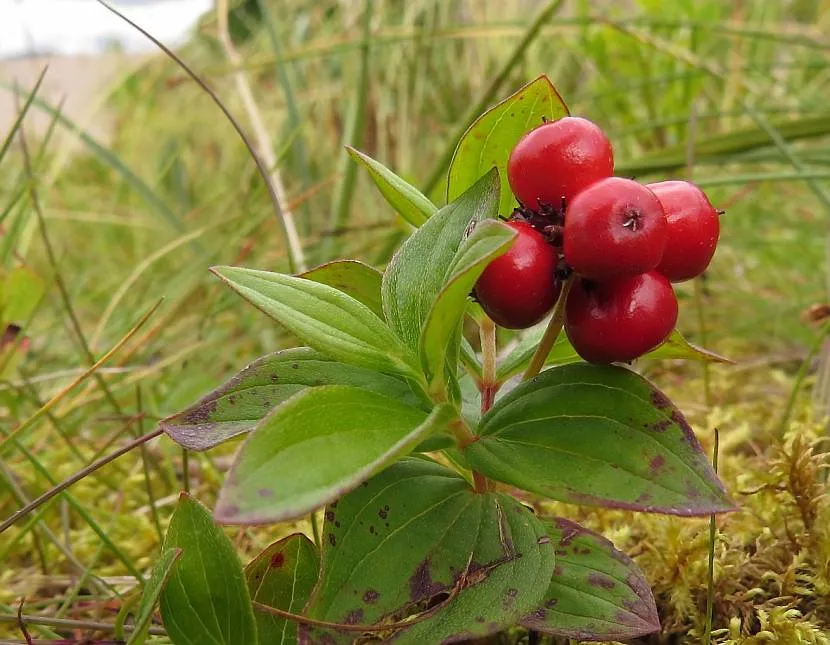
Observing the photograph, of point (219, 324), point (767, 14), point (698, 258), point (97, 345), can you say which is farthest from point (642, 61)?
point (698, 258)

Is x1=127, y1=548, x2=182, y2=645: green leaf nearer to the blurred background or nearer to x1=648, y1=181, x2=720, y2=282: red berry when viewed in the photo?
the blurred background

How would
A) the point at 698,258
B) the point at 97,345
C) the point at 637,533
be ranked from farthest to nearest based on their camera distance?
the point at 97,345 < the point at 637,533 < the point at 698,258

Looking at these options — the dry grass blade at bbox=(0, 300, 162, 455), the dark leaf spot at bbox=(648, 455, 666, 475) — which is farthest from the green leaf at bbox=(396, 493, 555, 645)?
the dry grass blade at bbox=(0, 300, 162, 455)

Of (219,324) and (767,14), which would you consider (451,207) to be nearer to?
(219,324)

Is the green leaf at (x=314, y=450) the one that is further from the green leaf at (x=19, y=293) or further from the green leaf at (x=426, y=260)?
the green leaf at (x=19, y=293)

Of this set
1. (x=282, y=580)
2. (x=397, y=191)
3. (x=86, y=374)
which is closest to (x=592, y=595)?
(x=282, y=580)

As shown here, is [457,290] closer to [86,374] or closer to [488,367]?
[488,367]
